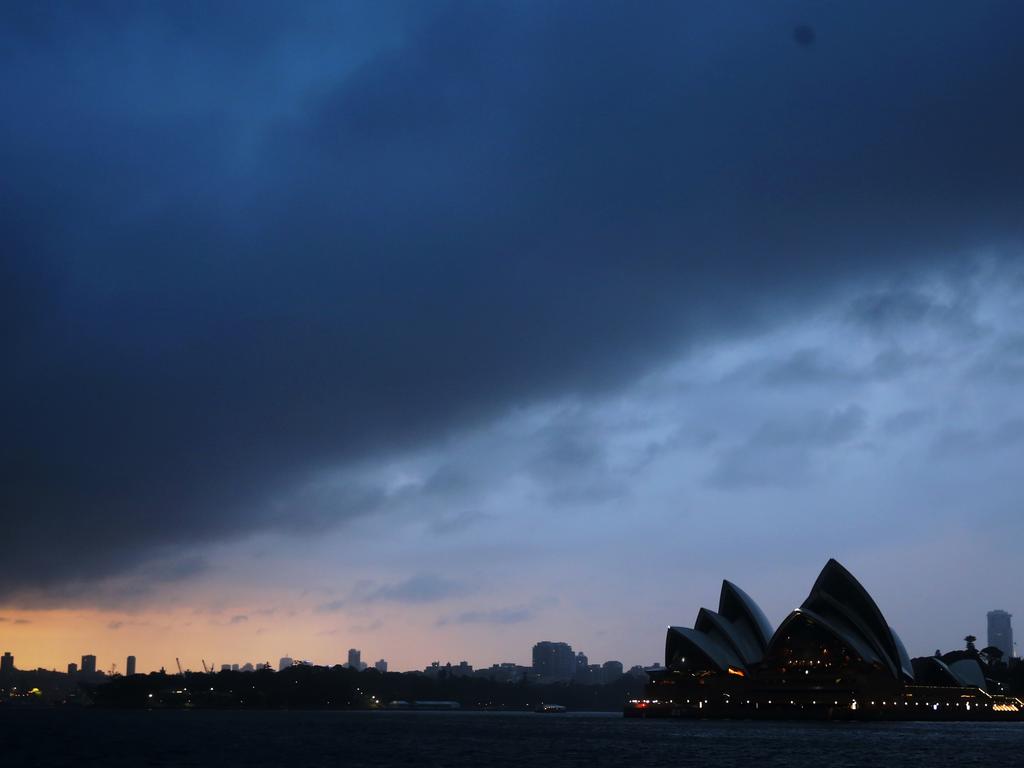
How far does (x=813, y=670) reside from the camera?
145375 mm

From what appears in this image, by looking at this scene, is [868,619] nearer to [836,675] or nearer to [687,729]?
[836,675]

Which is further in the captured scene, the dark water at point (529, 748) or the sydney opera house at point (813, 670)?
the sydney opera house at point (813, 670)

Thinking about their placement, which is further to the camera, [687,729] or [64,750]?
[687,729]

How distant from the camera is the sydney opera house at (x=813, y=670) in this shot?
468 feet

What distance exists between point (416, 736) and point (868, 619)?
6425 cm

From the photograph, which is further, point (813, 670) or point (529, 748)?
point (813, 670)

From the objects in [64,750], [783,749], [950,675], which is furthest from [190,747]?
[950,675]

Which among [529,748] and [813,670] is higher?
[813,670]

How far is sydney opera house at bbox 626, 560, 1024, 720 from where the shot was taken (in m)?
143

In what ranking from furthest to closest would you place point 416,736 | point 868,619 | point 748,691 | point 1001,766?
1. point 748,691
2. point 868,619
3. point 416,736
4. point 1001,766

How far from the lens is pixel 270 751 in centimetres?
8956

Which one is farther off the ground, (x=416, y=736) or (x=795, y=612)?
(x=795, y=612)

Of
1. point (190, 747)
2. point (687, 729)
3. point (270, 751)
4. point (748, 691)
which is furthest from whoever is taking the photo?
point (748, 691)

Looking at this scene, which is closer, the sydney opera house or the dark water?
the dark water
